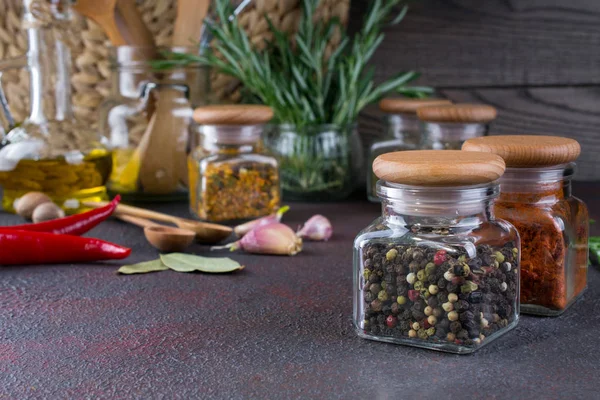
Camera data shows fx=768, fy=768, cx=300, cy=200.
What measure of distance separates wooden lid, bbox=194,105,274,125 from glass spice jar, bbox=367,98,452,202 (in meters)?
0.25

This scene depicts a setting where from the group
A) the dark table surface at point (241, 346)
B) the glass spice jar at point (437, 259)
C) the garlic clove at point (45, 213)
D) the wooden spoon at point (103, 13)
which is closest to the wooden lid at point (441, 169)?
the glass spice jar at point (437, 259)

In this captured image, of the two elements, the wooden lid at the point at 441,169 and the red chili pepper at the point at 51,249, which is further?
the red chili pepper at the point at 51,249

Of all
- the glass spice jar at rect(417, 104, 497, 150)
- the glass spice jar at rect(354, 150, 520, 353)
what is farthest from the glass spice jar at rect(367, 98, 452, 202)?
the glass spice jar at rect(354, 150, 520, 353)

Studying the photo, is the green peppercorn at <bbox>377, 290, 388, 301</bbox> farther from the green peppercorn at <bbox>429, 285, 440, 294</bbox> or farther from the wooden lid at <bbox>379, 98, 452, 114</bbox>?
the wooden lid at <bbox>379, 98, 452, 114</bbox>

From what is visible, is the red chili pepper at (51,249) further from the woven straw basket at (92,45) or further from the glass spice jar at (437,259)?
the woven straw basket at (92,45)

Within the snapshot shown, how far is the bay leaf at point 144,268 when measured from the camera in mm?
890

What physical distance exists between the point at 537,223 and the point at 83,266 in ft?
1.77

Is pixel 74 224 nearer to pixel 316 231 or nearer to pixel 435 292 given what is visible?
pixel 316 231

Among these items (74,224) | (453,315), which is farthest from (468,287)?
(74,224)

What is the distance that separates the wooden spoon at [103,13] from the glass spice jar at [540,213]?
77 centimetres

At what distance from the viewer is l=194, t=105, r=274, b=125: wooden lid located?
3.55 ft

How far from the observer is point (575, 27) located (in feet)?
4.83

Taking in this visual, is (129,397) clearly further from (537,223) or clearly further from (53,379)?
(537,223)

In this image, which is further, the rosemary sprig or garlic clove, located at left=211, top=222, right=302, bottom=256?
the rosemary sprig
